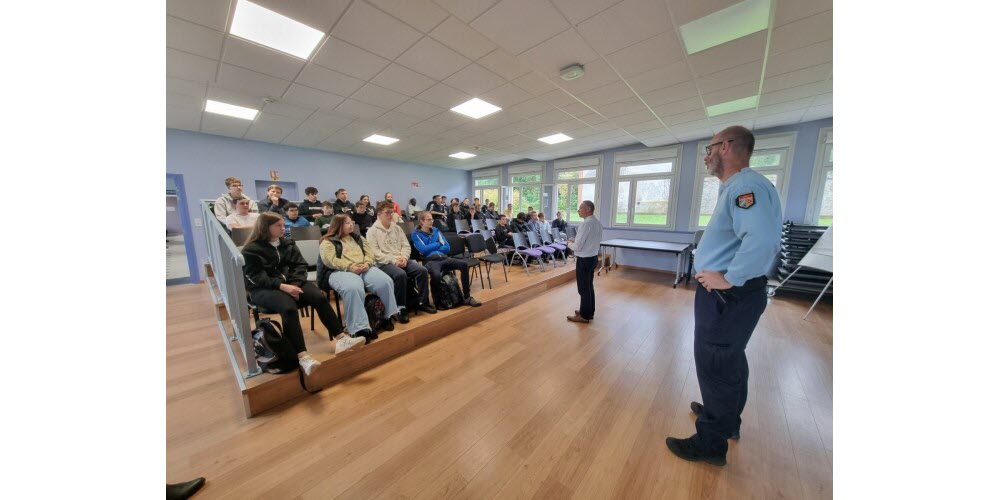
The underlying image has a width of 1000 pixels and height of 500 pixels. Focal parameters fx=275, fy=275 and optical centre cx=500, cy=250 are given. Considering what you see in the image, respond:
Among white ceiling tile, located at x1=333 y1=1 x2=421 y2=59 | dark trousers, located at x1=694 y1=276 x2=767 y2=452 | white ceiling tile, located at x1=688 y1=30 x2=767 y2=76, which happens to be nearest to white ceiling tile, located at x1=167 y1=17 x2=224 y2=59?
white ceiling tile, located at x1=333 y1=1 x2=421 y2=59

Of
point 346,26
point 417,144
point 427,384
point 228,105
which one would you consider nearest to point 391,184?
point 417,144

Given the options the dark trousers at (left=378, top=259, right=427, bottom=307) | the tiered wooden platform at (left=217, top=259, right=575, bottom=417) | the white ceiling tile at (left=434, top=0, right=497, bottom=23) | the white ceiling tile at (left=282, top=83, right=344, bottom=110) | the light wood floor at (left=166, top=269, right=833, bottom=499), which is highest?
the white ceiling tile at (left=282, top=83, right=344, bottom=110)

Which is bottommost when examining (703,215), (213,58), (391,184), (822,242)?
(822,242)

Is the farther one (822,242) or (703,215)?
(703,215)

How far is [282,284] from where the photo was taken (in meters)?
2.11

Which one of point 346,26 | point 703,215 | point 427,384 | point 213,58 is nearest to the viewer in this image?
point 427,384

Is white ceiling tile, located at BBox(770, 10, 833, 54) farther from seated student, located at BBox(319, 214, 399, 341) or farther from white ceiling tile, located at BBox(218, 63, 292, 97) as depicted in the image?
white ceiling tile, located at BBox(218, 63, 292, 97)

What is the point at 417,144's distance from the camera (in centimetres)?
632

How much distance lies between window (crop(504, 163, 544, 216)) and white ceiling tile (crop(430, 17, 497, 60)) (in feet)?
19.0

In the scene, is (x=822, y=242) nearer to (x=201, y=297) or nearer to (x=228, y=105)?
(x=228, y=105)

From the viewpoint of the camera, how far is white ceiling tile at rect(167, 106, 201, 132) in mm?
4180

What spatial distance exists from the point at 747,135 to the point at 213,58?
4.58 meters

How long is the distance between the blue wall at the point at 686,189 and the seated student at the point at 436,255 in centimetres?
483

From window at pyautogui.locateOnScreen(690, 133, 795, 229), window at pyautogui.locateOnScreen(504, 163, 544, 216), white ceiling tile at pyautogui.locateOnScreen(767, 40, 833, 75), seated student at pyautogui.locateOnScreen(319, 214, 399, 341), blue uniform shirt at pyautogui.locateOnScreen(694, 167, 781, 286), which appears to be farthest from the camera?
window at pyautogui.locateOnScreen(504, 163, 544, 216)
